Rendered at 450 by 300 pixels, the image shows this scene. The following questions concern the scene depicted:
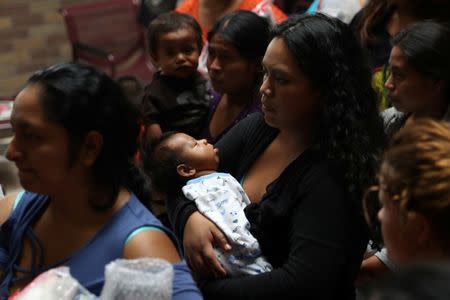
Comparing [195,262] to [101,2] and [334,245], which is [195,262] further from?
[101,2]

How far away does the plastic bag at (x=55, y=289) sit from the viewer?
138cm

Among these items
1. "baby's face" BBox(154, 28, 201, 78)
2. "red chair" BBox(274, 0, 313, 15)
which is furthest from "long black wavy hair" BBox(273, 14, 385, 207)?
"red chair" BBox(274, 0, 313, 15)

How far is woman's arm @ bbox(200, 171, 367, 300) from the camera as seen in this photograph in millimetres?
1856

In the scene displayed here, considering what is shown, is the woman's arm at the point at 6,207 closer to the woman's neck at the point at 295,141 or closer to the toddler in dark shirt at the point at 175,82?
the woman's neck at the point at 295,141

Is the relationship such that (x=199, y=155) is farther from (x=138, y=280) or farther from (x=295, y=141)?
(x=138, y=280)

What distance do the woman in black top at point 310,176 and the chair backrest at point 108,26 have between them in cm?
386

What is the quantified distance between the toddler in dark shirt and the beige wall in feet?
11.0

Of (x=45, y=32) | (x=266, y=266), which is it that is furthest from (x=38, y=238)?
(x=45, y=32)

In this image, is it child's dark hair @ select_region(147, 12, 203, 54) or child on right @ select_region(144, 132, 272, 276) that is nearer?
child on right @ select_region(144, 132, 272, 276)

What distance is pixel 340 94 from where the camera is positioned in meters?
1.94

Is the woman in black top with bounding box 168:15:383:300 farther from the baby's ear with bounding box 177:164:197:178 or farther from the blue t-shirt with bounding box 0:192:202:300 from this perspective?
the blue t-shirt with bounding box 0:192:202:300

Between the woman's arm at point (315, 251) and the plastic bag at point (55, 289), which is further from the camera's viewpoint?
the woman's arm at point (315, 251)

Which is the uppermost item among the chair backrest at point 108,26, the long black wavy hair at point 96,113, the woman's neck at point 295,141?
the long black wavy hair at point 96,113

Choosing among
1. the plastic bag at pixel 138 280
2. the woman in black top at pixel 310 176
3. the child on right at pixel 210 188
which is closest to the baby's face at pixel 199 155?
the child on right at pixel 210 188
